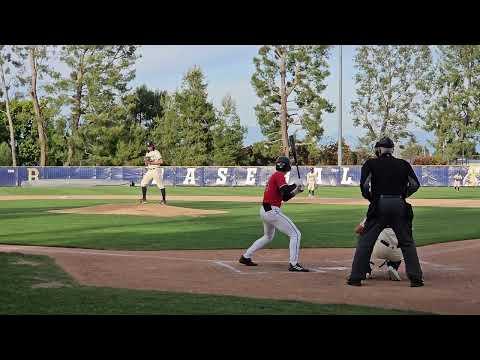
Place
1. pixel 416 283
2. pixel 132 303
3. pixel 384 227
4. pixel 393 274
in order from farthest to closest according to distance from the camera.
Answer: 1. pixel 393 274
2. pixel 384 227
3. pixel 416 283
4. pixel 132 303

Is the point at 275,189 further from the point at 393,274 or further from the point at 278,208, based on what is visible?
the point at 393,274

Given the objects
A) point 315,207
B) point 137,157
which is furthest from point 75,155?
point 315,207

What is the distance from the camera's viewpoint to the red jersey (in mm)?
11852

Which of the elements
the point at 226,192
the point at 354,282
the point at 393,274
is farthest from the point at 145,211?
the point at 226,192

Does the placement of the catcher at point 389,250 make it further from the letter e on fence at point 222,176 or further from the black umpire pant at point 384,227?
→ the letter e on fence at point 222,176

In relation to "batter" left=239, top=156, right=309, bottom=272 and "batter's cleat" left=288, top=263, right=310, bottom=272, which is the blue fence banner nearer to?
"batter" left=239, top=156, right=309, bottom=272

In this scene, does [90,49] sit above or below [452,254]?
above

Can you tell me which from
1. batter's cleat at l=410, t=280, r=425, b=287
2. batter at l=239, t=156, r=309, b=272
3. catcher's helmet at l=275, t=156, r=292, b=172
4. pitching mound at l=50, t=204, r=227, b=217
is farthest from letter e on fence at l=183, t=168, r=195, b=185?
batter's cleat at l=410, t=280, r=425, b=287

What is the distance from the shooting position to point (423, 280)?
10.9 metres

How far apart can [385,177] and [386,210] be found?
0.47m

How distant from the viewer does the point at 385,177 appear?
1029cm

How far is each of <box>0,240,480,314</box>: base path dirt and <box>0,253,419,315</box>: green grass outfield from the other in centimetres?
47
